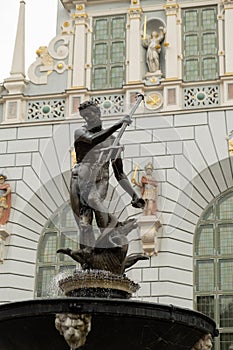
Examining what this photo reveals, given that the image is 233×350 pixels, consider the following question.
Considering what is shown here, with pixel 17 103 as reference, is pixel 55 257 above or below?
below

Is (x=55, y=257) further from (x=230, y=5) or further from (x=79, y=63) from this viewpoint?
(x=230, y=5)

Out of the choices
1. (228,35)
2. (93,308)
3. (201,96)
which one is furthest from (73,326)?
(228,35)

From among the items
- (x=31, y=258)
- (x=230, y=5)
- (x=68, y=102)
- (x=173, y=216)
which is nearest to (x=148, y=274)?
(x=173, y=216)

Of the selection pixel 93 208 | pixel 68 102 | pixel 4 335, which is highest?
pixel 68 102

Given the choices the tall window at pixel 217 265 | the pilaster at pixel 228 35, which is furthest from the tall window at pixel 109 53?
the tall window at pixel 217 265

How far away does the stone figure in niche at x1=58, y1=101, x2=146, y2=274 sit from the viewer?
1038 cm

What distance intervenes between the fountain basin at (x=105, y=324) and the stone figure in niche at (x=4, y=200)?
38.5 ft

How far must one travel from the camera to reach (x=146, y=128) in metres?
19.7

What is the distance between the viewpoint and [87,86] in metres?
22.9

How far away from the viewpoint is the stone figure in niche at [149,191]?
797 inches

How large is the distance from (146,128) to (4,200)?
15.3ft

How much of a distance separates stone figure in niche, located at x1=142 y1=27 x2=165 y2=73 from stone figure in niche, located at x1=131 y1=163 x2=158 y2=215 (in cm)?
367

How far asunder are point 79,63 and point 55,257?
19.1ft

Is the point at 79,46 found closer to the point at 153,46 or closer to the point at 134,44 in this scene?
the point at 134,44
